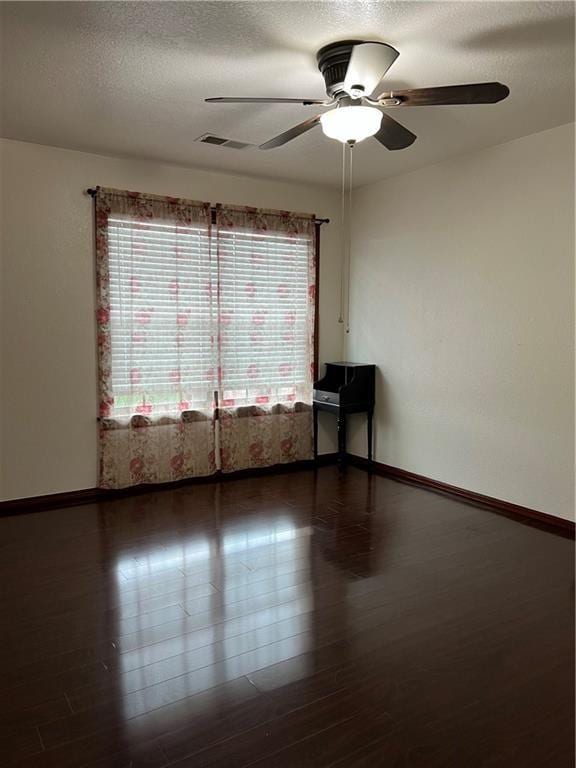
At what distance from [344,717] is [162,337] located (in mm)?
3302

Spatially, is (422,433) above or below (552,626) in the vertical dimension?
above

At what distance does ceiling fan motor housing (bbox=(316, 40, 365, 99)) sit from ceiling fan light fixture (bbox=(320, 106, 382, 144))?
0.11m

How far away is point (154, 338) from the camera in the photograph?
4637 millimetres

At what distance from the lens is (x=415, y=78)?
116 inches

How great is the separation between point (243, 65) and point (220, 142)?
49.9 inches

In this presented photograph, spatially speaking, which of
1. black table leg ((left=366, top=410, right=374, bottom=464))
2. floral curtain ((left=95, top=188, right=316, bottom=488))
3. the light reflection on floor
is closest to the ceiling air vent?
floral curtain ((left=95, top=188, right=316, bottom=488))

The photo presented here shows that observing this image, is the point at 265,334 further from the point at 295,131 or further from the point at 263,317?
the point at 295,131

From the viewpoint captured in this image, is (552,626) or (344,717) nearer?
(344,717)

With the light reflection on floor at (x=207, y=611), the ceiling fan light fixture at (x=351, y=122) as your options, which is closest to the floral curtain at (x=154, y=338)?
the light reflection on floor at (x=207, y=611)

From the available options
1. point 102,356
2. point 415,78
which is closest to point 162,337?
point 102,356

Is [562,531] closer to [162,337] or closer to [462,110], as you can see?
[462,110]

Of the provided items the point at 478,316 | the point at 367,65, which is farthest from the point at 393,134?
the point at 478,316

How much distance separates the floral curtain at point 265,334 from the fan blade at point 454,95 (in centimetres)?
248

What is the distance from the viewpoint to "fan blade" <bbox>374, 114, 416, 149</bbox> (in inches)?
111
